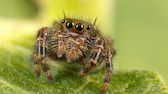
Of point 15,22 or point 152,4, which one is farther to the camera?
point 152,4

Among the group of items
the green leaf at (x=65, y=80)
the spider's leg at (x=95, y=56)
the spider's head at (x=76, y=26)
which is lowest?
the green leaf at (x=65, y=80)

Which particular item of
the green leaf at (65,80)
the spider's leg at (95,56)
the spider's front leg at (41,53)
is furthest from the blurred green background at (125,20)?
the spider's leg at (95,56)

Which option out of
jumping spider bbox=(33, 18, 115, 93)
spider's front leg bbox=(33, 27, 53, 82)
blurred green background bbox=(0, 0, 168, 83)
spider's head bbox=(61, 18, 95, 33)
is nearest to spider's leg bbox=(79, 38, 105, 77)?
jumping spider bbox=(33, 18, 115, 93)

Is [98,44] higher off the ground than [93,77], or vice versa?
[98,44]

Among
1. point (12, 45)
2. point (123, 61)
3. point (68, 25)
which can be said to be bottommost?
point (123, 61)

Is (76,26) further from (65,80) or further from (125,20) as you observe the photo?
(125,20)

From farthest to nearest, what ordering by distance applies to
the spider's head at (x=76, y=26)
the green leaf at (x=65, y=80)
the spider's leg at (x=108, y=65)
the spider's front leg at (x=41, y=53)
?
the spider's head at (x=76, y=26) → the spider's front leg at (x=41, y=53) → the spider's leg at (x=108, y=65) → the green leaf at (x=65, y=80)

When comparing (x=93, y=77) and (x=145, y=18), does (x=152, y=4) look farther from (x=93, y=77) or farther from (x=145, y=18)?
(x=93, y=77)

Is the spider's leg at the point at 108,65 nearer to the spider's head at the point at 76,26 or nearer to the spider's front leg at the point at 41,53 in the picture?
the spider's head at the point at 76,26

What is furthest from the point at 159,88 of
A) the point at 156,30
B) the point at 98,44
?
the point at 156,30
